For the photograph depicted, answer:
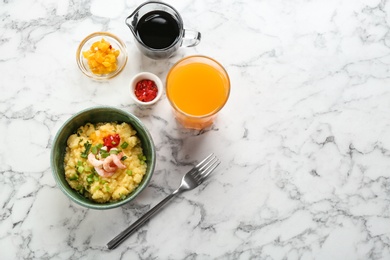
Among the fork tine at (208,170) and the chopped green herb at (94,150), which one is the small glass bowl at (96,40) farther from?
the fork tine at (208,170)

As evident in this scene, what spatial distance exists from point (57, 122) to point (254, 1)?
924 millimetres

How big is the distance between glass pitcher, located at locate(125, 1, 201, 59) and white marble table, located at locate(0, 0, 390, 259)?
0.33ft

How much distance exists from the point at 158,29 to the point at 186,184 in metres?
0.60

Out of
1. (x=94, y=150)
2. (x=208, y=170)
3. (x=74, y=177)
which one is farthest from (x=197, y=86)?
(x=74, y=177)

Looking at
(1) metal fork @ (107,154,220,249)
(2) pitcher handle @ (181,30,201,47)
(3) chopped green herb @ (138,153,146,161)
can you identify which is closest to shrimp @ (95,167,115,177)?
(3) chopped green herb @ (138,153,146,161)

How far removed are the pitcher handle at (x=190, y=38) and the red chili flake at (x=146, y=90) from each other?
0.20 m

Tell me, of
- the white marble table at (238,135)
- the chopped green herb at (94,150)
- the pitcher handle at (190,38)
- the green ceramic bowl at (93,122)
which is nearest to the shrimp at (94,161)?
the chopped green herb at (94,150)

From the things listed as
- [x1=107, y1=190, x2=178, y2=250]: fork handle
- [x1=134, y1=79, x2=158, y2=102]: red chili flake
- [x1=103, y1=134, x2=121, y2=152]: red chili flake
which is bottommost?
[x1=107, y1=190, x2=178, y2=250]: fork handle

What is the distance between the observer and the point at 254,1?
6.21 feet

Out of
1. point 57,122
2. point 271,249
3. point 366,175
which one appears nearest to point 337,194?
point 366,175

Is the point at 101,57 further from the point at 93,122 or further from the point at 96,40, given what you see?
the point at 93,122

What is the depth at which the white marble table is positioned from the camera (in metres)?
1.78

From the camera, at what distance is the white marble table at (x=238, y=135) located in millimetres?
1780

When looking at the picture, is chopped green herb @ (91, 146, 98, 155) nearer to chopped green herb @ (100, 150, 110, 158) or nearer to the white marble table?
chopped green herb @ (100, 150, 110, 158)
